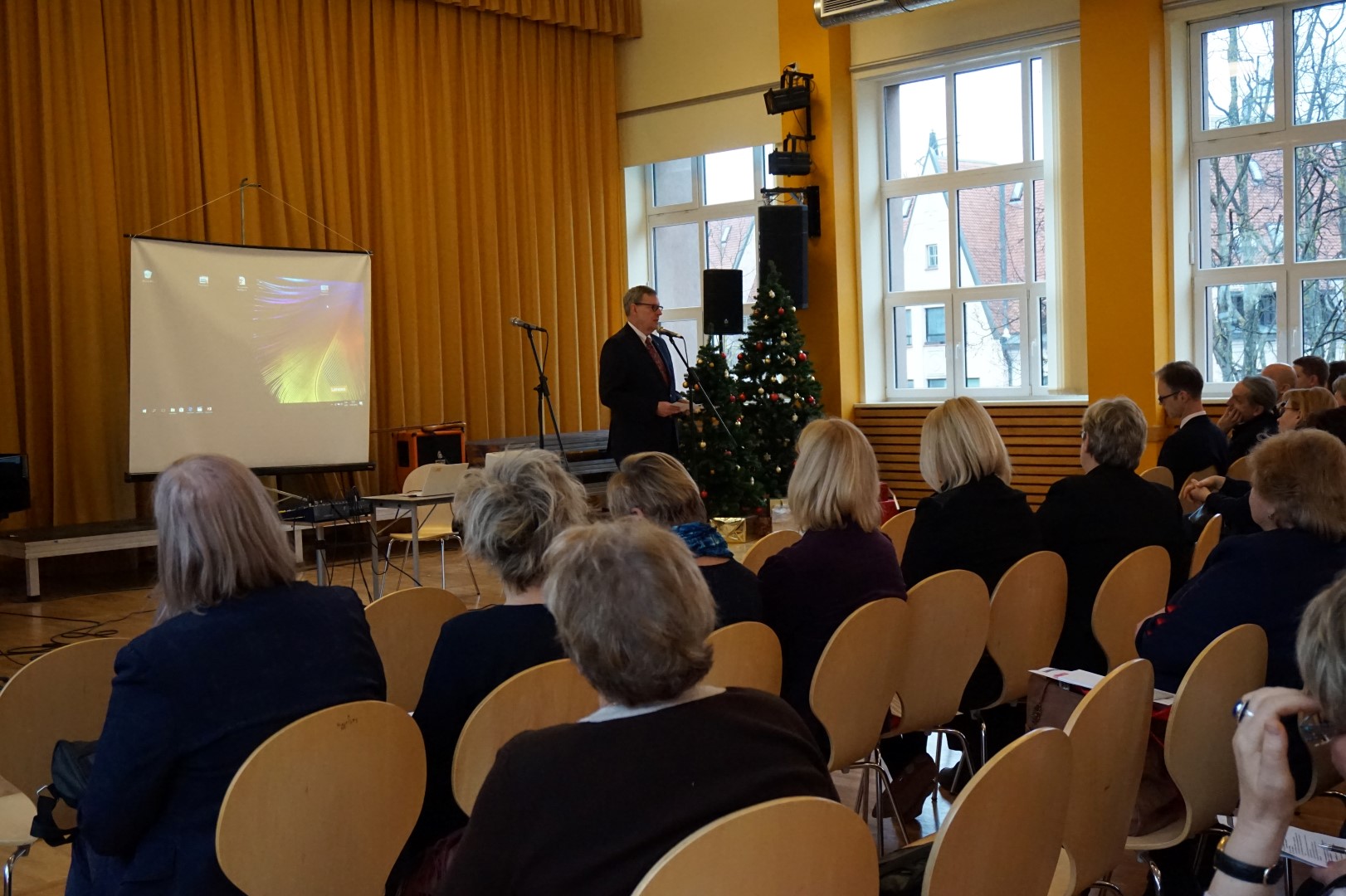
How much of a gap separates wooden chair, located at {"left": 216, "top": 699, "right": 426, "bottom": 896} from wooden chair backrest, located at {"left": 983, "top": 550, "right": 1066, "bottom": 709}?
1.65 metres

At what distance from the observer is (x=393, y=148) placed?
9422mm

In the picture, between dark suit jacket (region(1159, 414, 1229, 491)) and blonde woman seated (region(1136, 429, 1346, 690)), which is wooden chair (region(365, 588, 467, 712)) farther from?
dark suit jacket (region(1159, 414, 1229, 491))

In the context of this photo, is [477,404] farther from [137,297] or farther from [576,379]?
[137,297]

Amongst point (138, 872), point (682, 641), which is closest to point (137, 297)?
point (138, 872)

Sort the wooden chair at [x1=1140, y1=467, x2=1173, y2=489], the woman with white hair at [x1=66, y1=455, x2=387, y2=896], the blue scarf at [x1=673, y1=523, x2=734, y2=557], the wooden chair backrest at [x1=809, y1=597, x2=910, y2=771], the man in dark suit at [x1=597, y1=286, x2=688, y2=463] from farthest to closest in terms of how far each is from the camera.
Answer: the man in dark suit at [x1=597, y1=286, x2=688, y2=463] < the wooden chair at [x1=1140, y1=467, x2=1173, y2=489] < the blue scarf at [x1=673, y1=523, x2=734, y2=557] < the wooden chair backrest at [x1=809, y1=597, x2=910, y2=771] < the woman with white hair at [x1=66, y1=455, x2=387, y2=896]

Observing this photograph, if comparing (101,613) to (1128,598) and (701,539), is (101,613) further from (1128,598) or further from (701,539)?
(1128,598)

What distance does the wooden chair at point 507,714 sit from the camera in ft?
6.42

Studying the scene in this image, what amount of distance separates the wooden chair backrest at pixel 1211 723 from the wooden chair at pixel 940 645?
74 cm

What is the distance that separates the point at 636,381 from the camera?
255 inches

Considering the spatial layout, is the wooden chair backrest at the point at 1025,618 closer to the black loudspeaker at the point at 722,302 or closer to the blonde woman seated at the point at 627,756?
the blonde woman seated at the point at 627,756

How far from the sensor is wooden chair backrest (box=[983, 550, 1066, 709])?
3.01m

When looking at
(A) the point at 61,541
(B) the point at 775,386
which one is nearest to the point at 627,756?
(A) the point at 61,541

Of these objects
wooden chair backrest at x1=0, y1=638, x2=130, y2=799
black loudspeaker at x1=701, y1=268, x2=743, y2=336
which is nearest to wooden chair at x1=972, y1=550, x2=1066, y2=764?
wooden chair backrest at x1=0, y1=638, x2=130, y2=799

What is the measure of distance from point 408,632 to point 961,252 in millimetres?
7433
